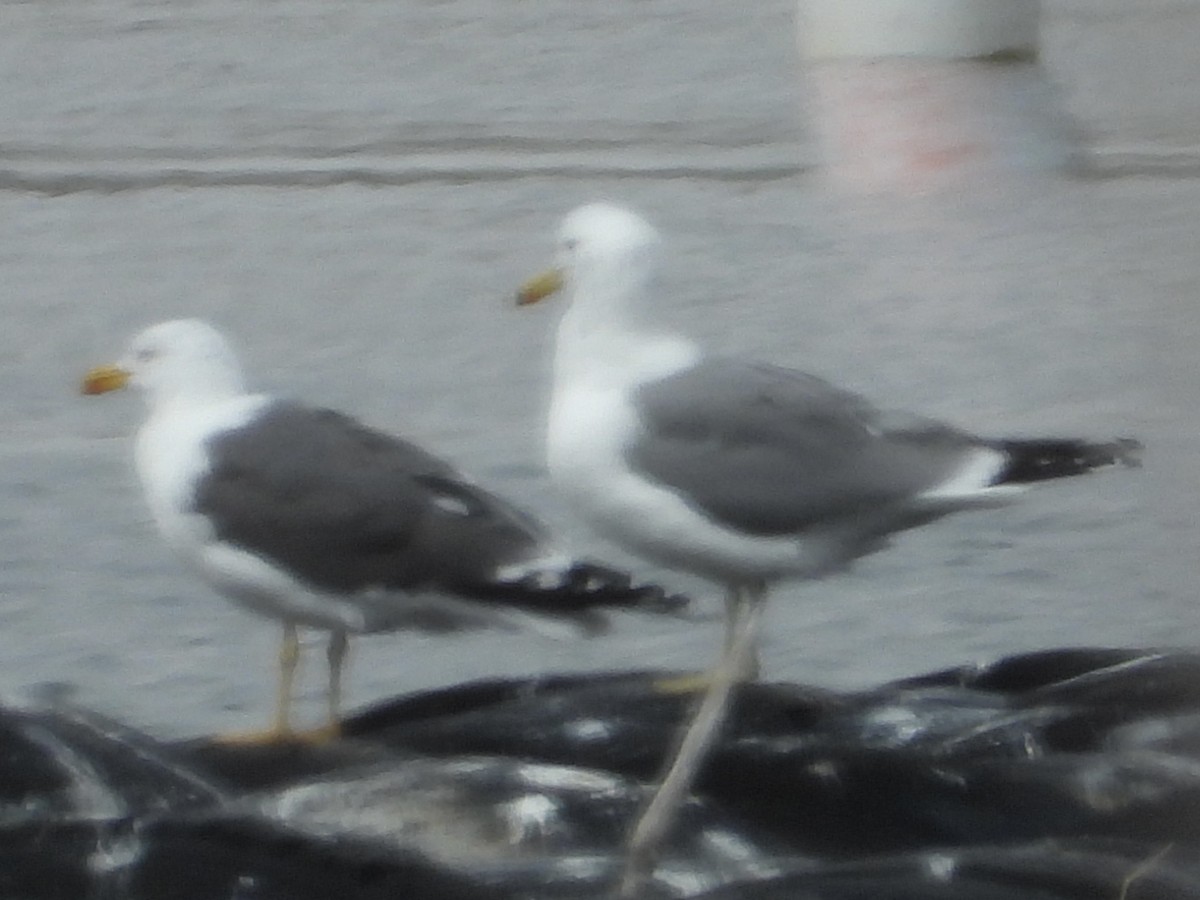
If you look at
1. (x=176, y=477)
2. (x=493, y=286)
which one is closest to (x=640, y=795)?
(x=176, y=477)

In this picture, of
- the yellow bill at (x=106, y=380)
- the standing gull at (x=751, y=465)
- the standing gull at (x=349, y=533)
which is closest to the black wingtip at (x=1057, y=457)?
the standing gull at (x=751, y=465)

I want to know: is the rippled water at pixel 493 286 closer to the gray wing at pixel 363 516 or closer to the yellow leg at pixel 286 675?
the yellow leg at pixel 286 675

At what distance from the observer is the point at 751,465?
2.80 metres

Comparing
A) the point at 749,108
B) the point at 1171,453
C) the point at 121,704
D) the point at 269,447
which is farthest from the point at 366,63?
the point at 269,447

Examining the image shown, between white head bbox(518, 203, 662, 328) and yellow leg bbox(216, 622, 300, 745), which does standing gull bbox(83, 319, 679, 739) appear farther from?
white head bbox(518, 203, 662, 328)

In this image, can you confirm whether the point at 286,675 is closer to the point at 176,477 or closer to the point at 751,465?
the point at 176,477

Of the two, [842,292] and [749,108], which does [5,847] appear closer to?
[842,292]

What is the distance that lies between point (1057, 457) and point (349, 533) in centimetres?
66

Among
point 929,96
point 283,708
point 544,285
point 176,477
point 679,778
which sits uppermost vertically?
point 544,285

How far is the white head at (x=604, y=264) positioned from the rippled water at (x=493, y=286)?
561 mm

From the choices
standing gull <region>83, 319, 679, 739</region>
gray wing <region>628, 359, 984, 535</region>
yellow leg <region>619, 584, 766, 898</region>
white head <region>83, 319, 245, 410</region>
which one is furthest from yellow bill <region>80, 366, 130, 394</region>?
yellow leg <region>619, 584, 766, 898</region>

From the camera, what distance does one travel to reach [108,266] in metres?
5.36

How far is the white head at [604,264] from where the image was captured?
2902 mm

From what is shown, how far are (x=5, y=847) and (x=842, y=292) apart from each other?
291cm
